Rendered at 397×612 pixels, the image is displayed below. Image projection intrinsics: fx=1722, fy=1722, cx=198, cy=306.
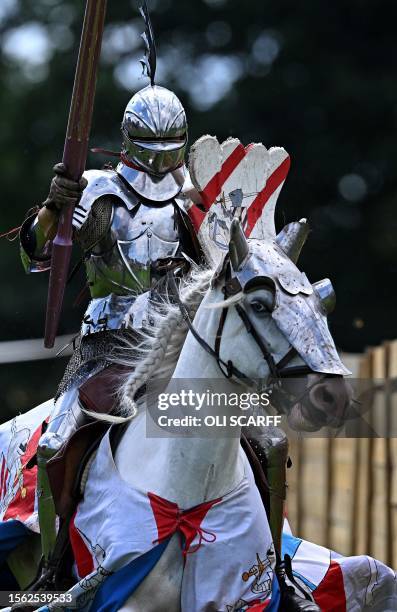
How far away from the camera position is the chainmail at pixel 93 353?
739 centimetres

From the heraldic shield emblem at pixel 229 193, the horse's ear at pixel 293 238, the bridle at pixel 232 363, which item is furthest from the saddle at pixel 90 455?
the horse's ear at pixel 293 238

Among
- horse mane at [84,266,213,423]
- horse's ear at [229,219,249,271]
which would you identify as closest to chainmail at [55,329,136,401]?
horse mane at [84,266,213,423]

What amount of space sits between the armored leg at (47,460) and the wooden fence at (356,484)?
3.47 m

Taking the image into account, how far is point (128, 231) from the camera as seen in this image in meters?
7.68

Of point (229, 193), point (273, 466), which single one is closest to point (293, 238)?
point (229, 193)

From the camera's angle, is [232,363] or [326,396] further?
[232,363]

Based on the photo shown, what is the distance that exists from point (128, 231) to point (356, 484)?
5323mm

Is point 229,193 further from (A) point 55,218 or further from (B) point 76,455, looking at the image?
(B) point 76,455

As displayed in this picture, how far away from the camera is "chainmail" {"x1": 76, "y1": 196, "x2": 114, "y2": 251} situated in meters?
7.61

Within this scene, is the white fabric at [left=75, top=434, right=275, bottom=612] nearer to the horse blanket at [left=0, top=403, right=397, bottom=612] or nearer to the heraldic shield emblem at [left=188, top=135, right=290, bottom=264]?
the horse blanket at [left=0, top=403, right=397, bottom=612]

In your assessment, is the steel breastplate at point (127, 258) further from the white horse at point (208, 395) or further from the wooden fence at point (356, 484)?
the wooden fence at point (356, 484)

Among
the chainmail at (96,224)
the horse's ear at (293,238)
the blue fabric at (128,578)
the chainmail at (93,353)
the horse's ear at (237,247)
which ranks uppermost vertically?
the horse's ear at (237,247)

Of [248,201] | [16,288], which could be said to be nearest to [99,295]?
[248,201]

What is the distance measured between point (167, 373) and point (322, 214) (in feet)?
43.5
